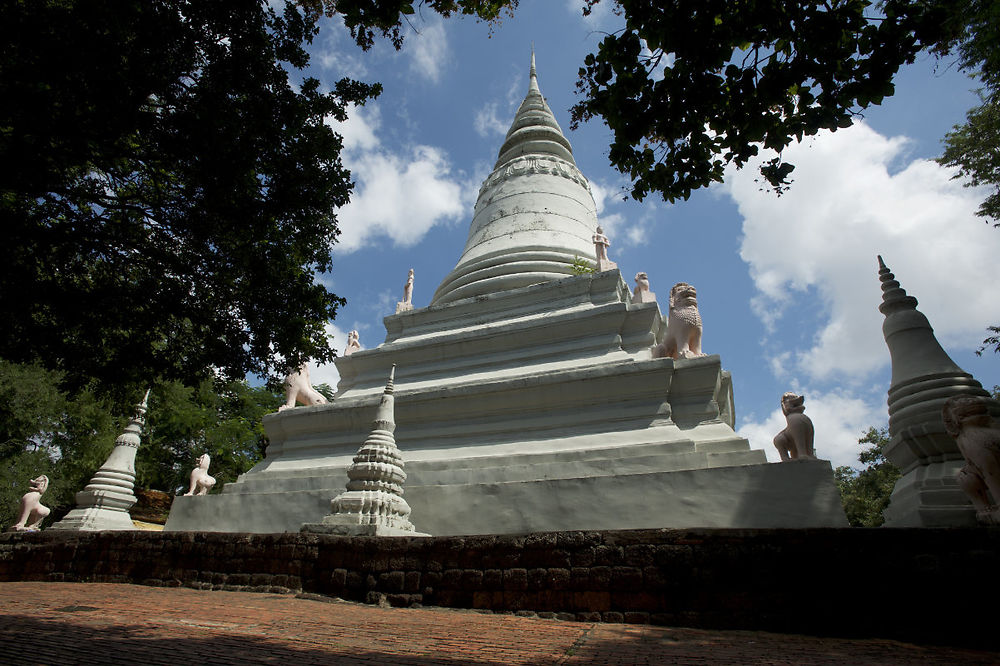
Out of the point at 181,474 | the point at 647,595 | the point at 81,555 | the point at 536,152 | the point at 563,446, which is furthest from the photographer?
the point at 181,474

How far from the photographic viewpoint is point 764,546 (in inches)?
171

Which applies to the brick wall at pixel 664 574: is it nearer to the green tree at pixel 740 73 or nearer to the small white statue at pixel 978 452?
the small white statue at pixel 978 452

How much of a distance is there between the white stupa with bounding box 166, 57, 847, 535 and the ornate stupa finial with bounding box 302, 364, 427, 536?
1415 mm

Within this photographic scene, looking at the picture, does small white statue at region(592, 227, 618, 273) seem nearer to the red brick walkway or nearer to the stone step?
the stone step

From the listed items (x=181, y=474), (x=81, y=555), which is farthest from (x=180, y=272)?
(x=181, y=474)

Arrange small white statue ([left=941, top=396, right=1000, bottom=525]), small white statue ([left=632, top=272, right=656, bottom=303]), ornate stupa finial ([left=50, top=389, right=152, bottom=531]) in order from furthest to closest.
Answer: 1. small white statue ([left=632, top=272, right=656, bottom=303])
2. ornate stupa finial ([left=50, top=389, right=152, bottom=531])
3. small white statue ([left=941, top=396, right=1000, bottom=525])

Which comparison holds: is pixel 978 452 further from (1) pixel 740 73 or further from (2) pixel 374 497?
(2) pixel 374 497

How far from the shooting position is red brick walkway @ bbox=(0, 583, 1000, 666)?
3.09m

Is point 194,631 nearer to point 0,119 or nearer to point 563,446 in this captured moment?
point 0,119

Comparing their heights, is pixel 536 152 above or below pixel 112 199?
above

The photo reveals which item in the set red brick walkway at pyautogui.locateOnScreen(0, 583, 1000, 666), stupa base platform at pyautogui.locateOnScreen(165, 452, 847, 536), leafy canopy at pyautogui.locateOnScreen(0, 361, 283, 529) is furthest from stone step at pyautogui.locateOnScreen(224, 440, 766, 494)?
leafy canopy at pyautogui.locateOnScreen(0, 361, 283, 529)

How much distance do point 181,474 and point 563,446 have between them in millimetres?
20549

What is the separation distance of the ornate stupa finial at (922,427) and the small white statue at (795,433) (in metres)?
0.88

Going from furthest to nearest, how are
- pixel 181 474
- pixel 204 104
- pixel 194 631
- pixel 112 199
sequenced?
pixel 181 474
pixel 112 199
pixel 204 104
pixel 194 631
